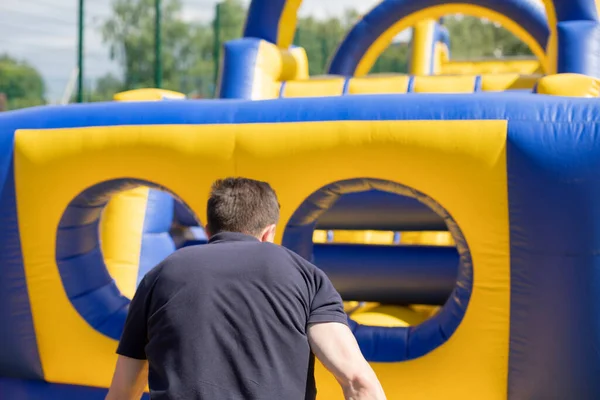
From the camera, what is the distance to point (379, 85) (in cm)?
448

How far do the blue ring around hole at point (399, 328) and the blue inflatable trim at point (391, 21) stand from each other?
395 centimetres

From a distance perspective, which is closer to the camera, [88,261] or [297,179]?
[297,179]

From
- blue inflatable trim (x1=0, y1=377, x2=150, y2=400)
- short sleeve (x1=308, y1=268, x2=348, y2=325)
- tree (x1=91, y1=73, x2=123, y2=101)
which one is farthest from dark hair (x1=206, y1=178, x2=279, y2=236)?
tree (x1=91, y1=73, x2=123, y2=101)

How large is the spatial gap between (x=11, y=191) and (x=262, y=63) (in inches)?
77.6

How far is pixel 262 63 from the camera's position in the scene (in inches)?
184

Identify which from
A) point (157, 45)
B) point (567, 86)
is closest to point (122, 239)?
point (567, 86)

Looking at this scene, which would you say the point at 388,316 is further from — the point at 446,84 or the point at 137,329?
the point at 137,329

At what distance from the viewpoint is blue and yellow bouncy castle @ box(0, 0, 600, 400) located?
8.27ft

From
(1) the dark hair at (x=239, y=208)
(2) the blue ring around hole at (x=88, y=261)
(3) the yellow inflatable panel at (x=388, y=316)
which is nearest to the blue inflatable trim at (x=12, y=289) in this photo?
(2) the blue ring around hole at (x=88, y=261)

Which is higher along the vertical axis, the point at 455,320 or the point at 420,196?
the point at 420,196

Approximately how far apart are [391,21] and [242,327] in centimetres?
610

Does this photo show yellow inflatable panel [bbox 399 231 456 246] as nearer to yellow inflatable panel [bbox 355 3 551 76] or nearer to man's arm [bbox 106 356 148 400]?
yellow inflatable panel [bbox 355 3 551 76]

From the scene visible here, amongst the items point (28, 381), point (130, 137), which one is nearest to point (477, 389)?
point (130, 137)

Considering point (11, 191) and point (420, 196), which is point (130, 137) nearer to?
point (11, 191)
